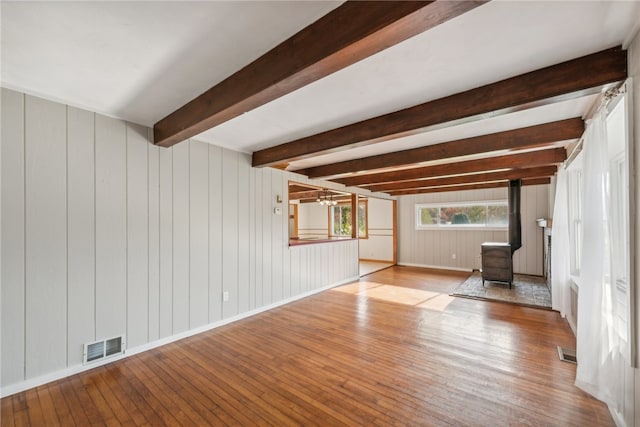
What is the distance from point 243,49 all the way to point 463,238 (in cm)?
758

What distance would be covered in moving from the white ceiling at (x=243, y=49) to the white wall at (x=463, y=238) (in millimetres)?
5148

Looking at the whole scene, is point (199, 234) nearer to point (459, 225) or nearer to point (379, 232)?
point (459, 225)

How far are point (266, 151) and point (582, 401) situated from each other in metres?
3.98

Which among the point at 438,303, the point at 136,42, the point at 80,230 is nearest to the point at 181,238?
the point at 80,230

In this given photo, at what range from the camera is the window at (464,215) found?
7102 millimetres

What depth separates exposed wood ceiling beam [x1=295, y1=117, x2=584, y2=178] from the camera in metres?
2.75

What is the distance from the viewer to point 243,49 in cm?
167

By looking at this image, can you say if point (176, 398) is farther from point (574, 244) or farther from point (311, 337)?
point (574, 244)

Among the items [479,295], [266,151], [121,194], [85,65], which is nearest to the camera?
[85,65]

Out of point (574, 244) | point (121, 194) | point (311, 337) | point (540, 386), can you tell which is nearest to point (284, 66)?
point (121, 194)

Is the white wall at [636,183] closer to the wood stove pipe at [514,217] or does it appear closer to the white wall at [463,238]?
the wood stove pipe at [514,217]

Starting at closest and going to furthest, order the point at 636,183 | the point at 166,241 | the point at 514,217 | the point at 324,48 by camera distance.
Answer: the point at 324,48
the point at 636,183
the point at 166,241
the point at 514,217

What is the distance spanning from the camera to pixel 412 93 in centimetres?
220

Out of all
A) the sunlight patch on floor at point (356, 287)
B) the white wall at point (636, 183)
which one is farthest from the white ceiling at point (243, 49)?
the sunlight patch on floor at point (356, 287)
